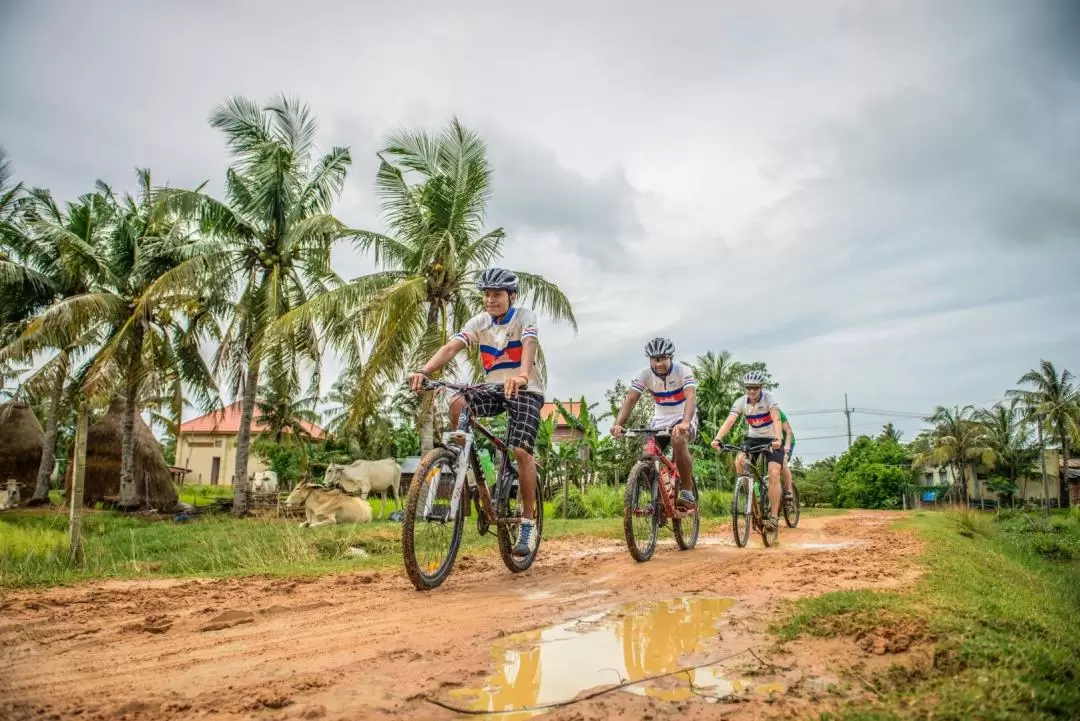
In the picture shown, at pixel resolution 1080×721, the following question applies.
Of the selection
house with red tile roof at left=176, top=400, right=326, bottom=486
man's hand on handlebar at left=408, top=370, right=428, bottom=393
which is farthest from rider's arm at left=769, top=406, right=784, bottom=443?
house with red tile roof at left=176, top=400, right=326, bottom=486

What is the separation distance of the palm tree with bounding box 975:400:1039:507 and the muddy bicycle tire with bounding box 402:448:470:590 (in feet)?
176

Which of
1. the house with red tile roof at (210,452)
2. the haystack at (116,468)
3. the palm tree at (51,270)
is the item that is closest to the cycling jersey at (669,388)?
the palm tree at (51,270)

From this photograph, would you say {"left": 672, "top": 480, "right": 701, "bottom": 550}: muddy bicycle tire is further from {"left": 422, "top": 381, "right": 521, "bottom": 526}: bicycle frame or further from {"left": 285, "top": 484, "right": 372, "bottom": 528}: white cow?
{"left": 285, "top": 484, "right": 372, "bottom": 528}: white cow

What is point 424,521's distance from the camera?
4.51 metres

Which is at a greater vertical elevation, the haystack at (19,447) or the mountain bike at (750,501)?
the haystack at (19,447)

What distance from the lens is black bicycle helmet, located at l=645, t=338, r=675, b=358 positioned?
22.2ft

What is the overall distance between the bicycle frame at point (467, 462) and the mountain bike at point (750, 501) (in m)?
3.44

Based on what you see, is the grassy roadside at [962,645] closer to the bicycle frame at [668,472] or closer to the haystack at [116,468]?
the bicycle frame at [668,472]

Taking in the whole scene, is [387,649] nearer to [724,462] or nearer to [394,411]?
[724,462]

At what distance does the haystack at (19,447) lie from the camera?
2481 centimetres

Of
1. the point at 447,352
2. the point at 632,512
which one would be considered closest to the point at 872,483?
the point at 632,512

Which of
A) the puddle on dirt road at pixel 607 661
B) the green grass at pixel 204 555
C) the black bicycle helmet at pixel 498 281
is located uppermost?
the black bicycle helmet at pixel 498 281

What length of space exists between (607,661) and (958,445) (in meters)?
54.4

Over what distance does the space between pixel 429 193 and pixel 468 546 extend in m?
10.2
